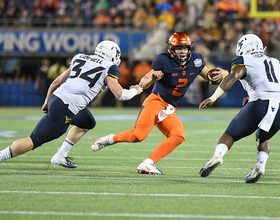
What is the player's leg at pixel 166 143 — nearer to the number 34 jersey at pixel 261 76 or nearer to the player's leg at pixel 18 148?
the number 34 jersey at pixel 261 76

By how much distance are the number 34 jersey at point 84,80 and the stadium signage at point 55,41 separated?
39.8 feet

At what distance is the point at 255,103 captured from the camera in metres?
4.83

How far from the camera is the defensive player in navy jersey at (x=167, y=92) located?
18.0ft

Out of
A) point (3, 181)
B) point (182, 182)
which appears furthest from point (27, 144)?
point (182, 182)

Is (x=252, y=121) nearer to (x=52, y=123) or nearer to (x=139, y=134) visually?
(x=139, y=134)

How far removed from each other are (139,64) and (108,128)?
654 cm

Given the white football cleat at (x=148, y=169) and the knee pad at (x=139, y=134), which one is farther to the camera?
the knee pad at (x=139, y=134)

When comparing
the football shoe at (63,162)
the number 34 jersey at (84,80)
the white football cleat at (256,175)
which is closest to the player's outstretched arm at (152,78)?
the number 34 jersey at (84,80)

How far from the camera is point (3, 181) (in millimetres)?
4789

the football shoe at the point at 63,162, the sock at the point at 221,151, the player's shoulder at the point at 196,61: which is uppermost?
the player's shoulder at the point at 196,61

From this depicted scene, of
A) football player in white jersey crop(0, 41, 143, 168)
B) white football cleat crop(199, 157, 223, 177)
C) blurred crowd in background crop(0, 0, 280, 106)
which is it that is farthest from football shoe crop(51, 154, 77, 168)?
blurred crowd in background crop(0, 0, 280, 106)

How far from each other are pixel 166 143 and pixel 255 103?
3.86 feet

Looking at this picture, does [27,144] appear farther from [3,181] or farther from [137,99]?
[137,99]

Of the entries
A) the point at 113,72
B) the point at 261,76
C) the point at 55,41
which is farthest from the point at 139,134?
the point at 55,41
